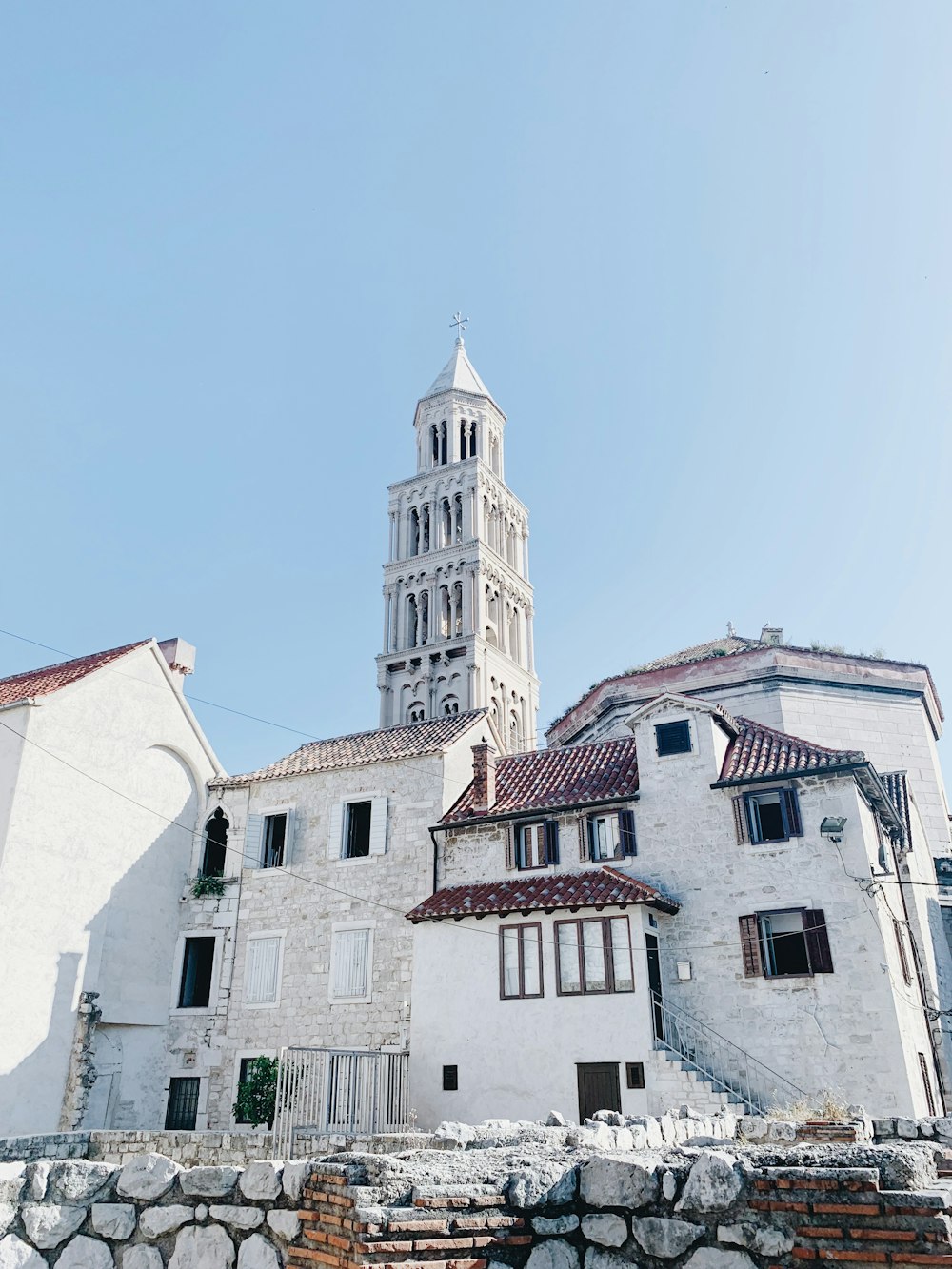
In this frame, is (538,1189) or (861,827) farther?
(861,827)

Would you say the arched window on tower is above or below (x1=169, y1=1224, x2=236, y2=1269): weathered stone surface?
above

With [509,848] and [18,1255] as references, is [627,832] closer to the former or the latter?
[509,848]

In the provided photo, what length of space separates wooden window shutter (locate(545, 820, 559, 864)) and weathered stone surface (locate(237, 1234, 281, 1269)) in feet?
64.5

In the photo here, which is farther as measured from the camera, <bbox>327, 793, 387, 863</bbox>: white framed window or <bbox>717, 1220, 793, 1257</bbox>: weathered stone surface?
<bbox>327, 793, 387, 863</bbox>: white framed window

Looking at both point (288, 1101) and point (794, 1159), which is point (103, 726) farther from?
point (794, 1159)

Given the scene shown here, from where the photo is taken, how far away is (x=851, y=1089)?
19547 mm

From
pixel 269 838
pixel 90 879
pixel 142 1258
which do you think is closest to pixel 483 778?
pixel 269 838

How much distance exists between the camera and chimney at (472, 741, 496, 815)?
26.8 meters

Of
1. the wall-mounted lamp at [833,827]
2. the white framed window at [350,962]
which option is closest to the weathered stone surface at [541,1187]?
the wall-mounted lamp at [833,827]

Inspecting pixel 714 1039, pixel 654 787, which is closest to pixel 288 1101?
pixel 714 1039

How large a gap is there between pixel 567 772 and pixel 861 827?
8.31m

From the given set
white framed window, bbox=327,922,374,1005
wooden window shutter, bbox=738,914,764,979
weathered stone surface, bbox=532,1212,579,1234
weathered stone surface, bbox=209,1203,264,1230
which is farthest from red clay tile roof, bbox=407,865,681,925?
weathered stone surface, bbox=209,1203,264,1230

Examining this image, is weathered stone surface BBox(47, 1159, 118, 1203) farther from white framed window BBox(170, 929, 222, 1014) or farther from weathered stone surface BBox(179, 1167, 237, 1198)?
white framed window BBox(170, 929, 222, 1014)

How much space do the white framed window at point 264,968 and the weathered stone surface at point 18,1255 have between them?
21.3 m
